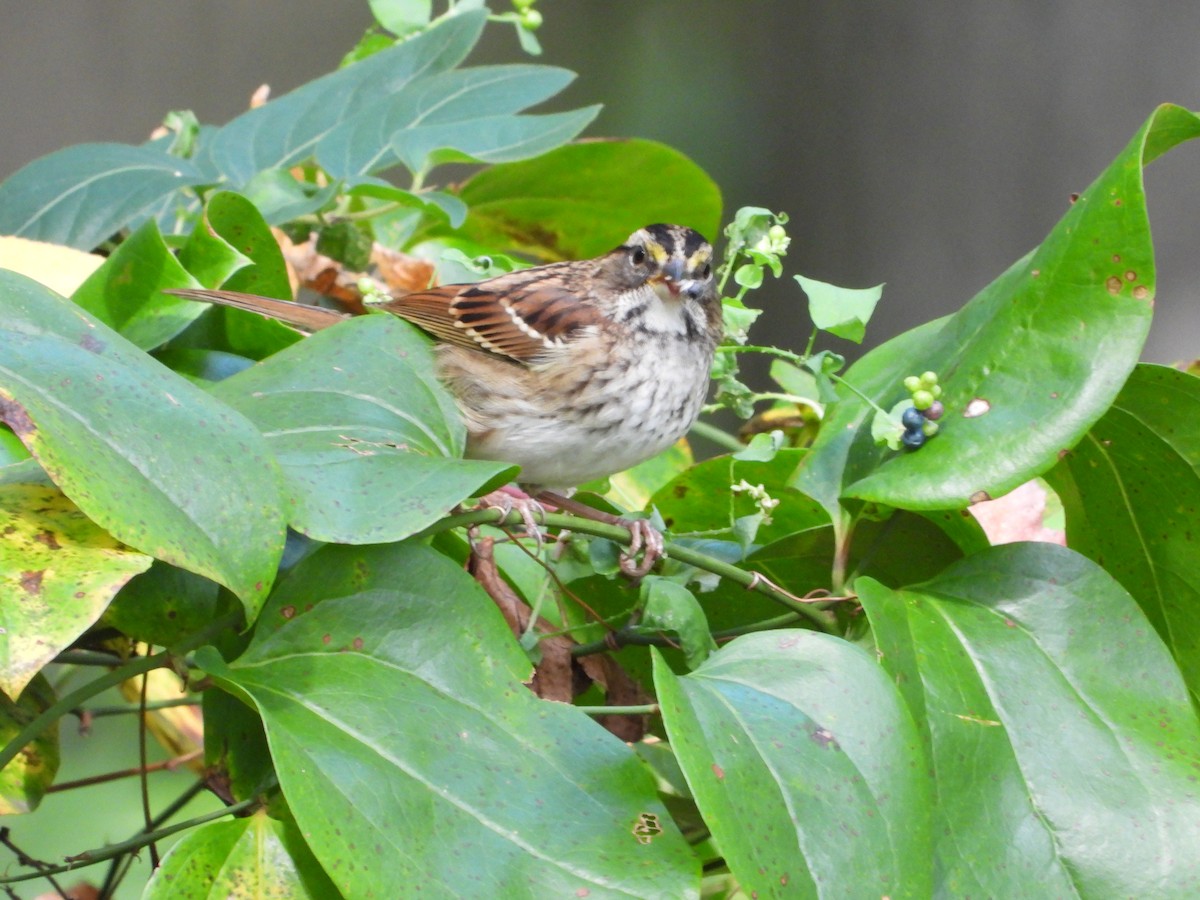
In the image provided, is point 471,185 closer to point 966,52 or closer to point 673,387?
point 673,387

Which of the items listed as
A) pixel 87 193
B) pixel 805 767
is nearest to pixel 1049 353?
pixel 805 767

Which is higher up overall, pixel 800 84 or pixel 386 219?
pixel 386 219

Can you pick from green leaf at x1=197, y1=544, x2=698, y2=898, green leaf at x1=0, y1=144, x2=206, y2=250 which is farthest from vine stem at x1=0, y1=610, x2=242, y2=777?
green leaf at x1=0, y1=144, x2=206, y2=250

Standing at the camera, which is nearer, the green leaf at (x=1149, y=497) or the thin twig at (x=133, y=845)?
the thin twig at (x=133, y=845)

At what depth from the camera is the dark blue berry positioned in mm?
1114

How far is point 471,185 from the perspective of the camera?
5.95 ft

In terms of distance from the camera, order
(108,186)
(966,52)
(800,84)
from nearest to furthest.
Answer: (108,186) < (966,52) < (800,84)

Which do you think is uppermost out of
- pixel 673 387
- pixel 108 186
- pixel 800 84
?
pixel 108 186

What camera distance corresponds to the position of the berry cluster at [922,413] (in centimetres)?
110

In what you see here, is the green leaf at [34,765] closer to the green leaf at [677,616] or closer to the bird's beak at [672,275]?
the green leaf at [677,616]

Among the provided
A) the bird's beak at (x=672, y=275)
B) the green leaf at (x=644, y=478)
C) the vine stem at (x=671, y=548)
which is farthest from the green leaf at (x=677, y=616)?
the bird's beak at (x=672, y=275)

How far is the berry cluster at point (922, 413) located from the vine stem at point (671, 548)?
16cm

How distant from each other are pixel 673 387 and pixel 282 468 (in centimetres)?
89

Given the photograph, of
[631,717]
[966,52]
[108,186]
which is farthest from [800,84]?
[631,717]
